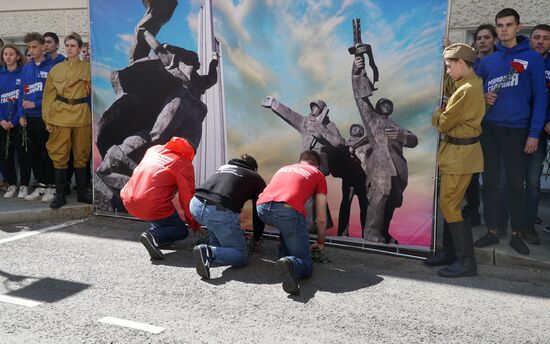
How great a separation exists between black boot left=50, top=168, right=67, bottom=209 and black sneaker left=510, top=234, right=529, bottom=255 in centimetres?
489

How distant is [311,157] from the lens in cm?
468

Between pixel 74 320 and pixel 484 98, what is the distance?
359 centimetres

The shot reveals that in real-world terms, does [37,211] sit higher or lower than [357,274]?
higher

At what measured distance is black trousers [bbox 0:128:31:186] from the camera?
22.9 feet

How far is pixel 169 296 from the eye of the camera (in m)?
3.93

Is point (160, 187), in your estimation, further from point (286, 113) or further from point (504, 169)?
point (504, 169)

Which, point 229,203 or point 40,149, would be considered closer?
point 229,203

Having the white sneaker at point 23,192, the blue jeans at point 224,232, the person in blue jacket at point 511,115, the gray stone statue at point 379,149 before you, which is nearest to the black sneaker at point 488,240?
the person in blue jacket at point 511,115

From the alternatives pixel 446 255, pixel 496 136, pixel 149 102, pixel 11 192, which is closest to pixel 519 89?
pixel 496 136

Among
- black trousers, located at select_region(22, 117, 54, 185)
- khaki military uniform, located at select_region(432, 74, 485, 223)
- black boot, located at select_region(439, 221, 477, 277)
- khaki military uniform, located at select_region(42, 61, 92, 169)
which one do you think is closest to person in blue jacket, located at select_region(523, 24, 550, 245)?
khaki military uniform, located at select_region(432, 74, 485, 223)

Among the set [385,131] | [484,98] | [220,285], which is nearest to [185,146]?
[220,285]

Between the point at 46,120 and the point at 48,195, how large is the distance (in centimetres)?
100

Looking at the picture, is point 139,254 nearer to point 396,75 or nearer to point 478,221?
point 396,75

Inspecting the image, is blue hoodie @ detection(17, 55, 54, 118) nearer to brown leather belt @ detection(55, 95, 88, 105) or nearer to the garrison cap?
brown leather belt @ detection(55, 95, 88, 105)
